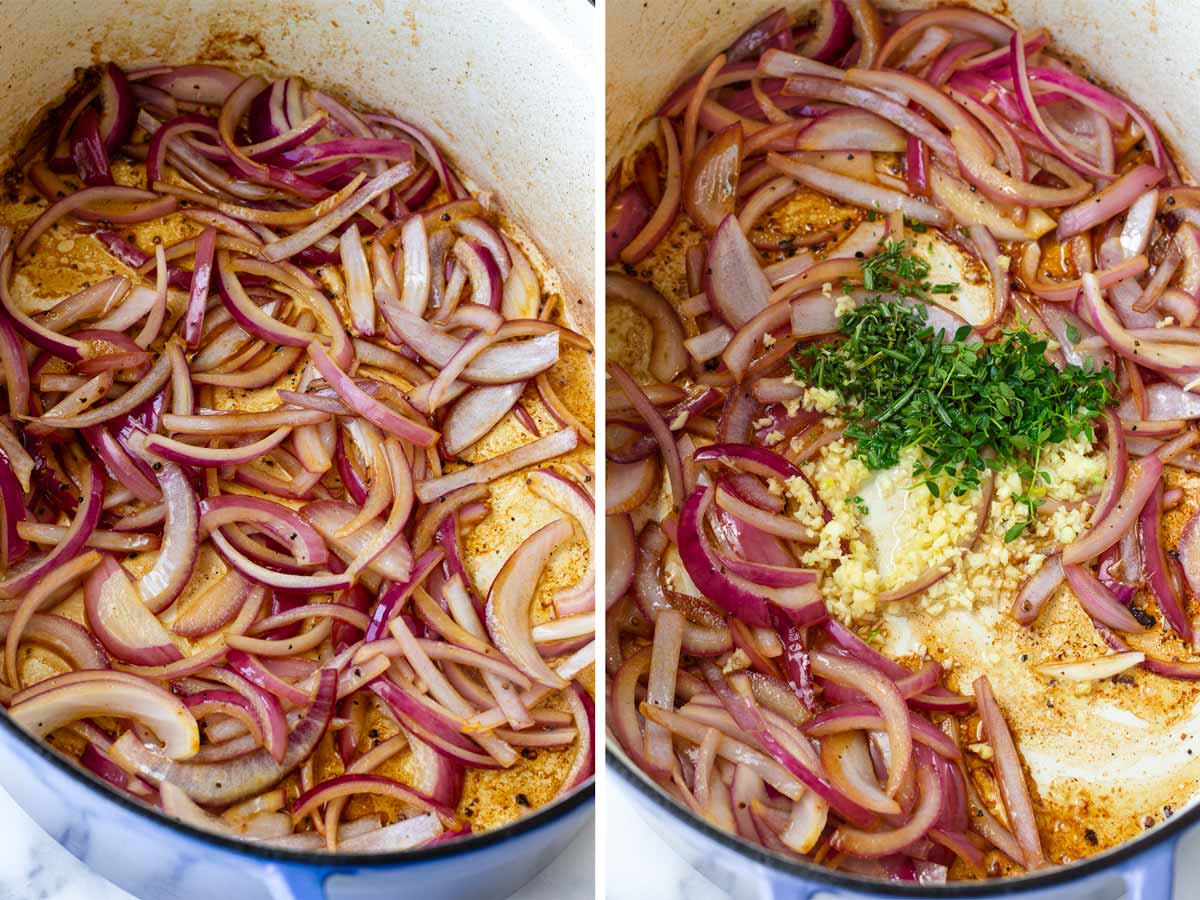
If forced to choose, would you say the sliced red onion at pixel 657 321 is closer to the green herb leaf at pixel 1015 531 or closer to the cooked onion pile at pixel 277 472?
the cooked onion pile at pixel 277 472

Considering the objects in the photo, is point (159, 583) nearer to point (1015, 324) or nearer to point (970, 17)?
point (1015, 324)

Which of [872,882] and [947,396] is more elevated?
[947,396]

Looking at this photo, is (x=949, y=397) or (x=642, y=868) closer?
(x=642, y=868)

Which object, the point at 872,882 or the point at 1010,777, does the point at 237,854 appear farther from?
the point at 1010,777

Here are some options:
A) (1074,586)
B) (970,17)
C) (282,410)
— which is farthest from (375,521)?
(970,17)

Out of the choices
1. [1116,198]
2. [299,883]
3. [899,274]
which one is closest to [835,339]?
[899,274]

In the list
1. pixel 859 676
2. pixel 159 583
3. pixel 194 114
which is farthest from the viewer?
pixel 194 114
